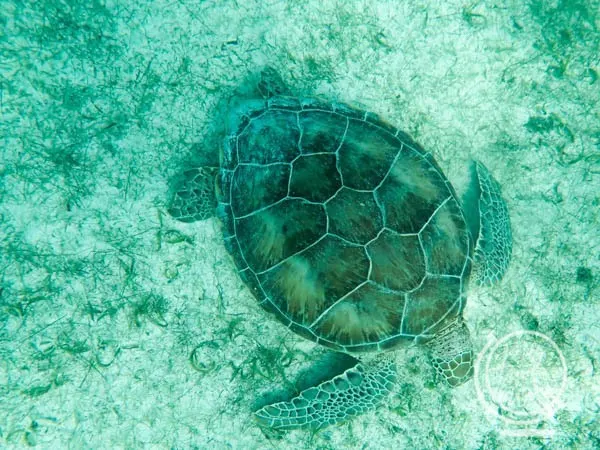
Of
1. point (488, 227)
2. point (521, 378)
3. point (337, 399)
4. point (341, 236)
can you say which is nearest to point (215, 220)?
point (341, 236)

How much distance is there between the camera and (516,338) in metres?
2.82

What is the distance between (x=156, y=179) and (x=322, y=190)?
1327mm

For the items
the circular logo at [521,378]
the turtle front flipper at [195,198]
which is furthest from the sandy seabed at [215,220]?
the turtle front flipper at [195,198]

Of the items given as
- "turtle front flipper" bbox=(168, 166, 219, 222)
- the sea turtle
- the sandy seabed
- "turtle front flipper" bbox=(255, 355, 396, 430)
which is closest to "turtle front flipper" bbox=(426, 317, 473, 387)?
the sea turtle

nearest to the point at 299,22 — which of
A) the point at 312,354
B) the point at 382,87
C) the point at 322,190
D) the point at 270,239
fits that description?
the point at 382,87

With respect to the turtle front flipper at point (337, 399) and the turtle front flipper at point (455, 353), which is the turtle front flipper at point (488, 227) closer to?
the turtle front flipper at point (455, 353)

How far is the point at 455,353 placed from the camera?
2553 mm

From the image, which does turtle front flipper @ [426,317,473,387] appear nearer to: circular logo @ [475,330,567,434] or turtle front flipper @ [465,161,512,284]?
circular logo @ [475,330,567,434]

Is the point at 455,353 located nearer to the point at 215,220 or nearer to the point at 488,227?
the point at 488,227

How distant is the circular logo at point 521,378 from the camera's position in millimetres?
2752

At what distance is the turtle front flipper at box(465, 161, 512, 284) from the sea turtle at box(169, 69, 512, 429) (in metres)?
0.38

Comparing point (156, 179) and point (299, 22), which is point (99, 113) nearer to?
point (156, 179)

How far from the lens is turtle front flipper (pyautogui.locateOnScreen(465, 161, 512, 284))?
268 centimetres

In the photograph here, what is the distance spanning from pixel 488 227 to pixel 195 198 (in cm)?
219
